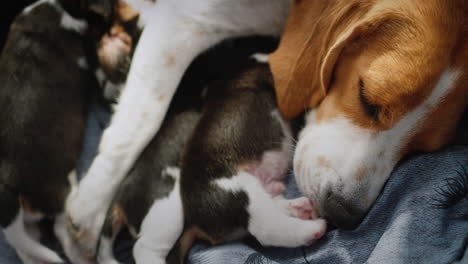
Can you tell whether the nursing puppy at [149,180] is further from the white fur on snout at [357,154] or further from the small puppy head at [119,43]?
the white fur on snout at [357,154]

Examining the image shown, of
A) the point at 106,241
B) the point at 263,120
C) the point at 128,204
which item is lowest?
the point at 106,241

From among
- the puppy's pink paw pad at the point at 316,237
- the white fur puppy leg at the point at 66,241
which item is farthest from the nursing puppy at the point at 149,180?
the puppy's pink paw pad at the point at 316,237

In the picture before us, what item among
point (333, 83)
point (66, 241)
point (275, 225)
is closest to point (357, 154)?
point (333, 83)

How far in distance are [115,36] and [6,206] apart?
953 mm

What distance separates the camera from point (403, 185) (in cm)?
169

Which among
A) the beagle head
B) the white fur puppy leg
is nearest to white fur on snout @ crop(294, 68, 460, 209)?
the beagle head

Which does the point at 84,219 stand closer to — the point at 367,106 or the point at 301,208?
the point at 301,208

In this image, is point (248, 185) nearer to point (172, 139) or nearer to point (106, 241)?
point (172, 139)

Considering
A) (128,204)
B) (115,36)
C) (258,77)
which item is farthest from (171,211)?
(115,36)

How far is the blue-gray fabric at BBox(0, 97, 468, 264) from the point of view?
1.60 metres

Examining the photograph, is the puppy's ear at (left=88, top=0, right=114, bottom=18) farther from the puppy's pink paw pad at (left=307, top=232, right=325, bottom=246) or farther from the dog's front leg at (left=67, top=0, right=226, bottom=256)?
the puppy's pink paw pad at (left=307, top=232, right=325, bottom=246)

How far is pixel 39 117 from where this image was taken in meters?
2.04

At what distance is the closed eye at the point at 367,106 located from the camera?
5.20 ft

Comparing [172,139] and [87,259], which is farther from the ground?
[172,139]
